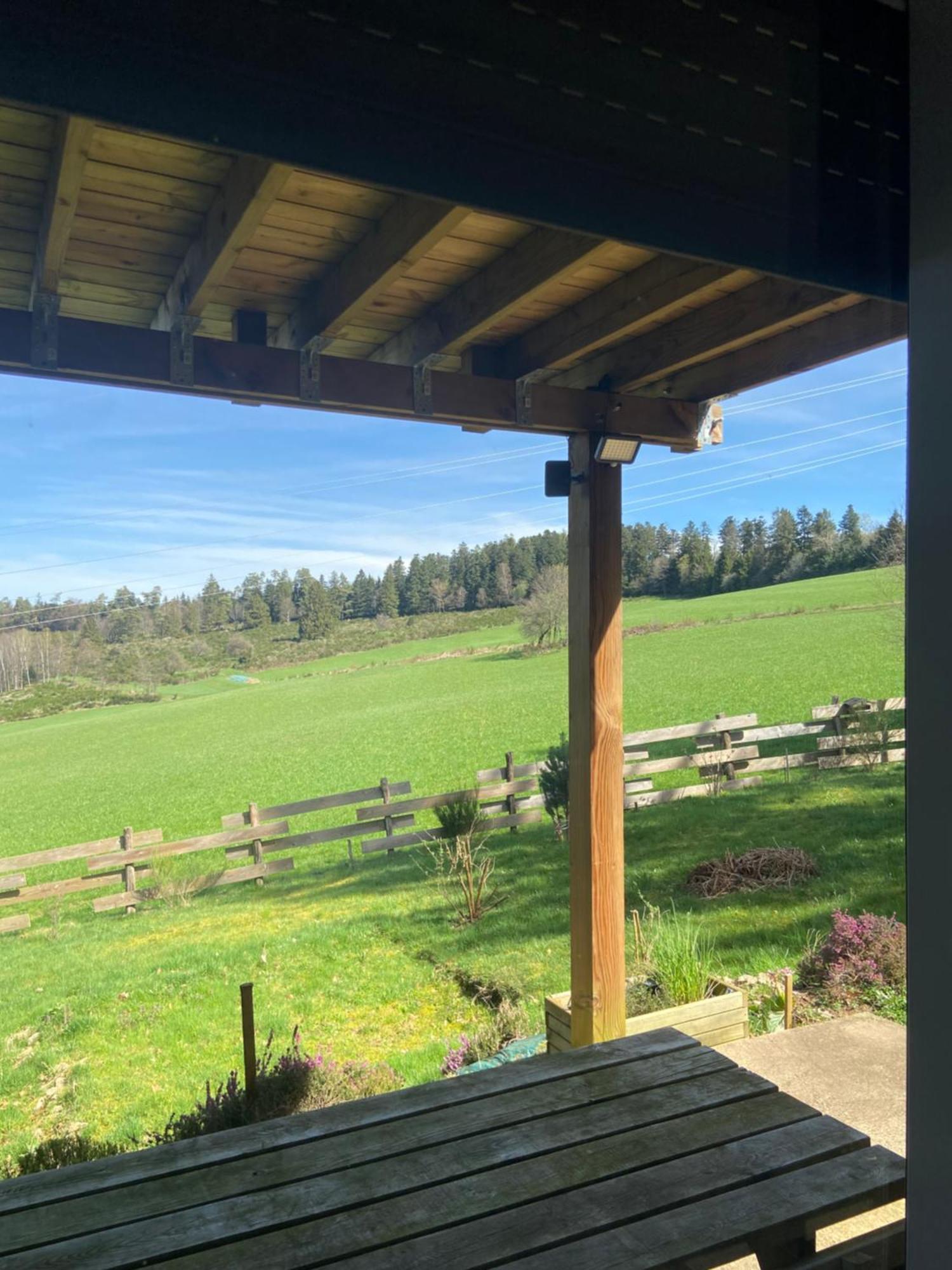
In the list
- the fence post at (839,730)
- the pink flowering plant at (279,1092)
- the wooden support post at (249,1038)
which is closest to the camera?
the wooden support post at (249,1038)

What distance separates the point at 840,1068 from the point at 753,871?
2189 millimetres

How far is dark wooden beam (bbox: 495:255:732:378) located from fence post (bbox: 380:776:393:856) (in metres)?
→ 3.08

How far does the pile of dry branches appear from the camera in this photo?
4441 mm

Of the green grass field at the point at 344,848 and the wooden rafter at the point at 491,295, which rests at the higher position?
the wooden rafter at the point at 491,295

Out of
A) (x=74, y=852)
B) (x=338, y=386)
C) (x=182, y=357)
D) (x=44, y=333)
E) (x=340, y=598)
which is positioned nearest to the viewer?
(x=44, y=333)

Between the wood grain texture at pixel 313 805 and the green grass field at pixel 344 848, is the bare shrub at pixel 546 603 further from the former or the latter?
the wood grain texture at pixel 313 805

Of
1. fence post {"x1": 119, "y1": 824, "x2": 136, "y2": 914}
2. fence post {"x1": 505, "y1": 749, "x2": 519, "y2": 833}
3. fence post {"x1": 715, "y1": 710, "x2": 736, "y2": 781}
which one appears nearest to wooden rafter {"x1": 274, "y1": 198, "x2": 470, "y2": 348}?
fence post {"x1": 119, "y1": 824, "x2": 136, "y2": 914}

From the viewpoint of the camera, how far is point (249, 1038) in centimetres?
231

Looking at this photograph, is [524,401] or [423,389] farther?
[524,401]

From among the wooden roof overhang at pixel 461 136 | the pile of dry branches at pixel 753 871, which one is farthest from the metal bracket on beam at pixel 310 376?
the pile of dry branches at pixel 753 871

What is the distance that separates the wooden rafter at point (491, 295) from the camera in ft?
4.87

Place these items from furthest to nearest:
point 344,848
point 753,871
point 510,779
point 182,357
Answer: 1. point 510,779
2. point 344,848
3. point 753,871
4. point 182,357

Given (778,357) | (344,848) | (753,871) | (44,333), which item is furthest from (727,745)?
(44,333)

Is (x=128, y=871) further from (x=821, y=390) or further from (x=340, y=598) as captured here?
(x=821, y=390)
